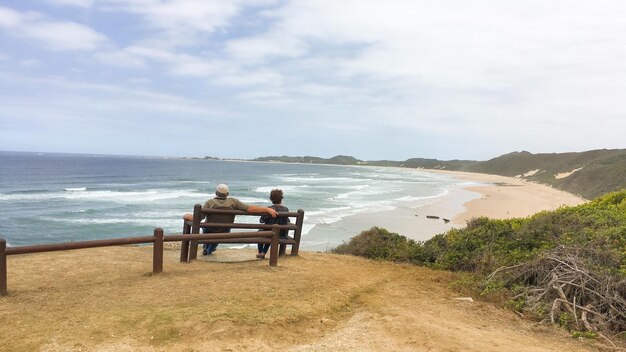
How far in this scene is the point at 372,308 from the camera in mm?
5707

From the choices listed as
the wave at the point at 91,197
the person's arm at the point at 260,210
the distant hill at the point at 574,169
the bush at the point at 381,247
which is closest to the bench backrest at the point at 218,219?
the person's arm at the point at 260,210

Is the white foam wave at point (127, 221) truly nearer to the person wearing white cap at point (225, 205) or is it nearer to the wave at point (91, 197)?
the wave at point (91, 197)

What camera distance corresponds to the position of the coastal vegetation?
19.0 ft

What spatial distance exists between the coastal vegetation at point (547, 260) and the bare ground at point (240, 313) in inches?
21.8

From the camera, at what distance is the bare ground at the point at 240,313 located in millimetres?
4430

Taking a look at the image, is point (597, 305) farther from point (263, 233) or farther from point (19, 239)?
point (19, 239)

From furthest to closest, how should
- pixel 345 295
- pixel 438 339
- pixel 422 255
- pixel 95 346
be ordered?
pixel 422 255 → pixel 345 295 → pixel 438 339 → pixel 95 346

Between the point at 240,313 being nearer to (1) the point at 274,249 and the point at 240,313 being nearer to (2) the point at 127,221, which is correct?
(1) the point at 274,249

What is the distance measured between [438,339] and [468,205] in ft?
106

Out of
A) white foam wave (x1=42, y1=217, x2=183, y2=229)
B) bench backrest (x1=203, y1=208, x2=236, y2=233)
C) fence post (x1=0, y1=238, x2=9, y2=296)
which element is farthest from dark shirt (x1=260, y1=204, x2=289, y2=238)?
white foam wave (x1=42, y1=217, x2=183, y2=229)

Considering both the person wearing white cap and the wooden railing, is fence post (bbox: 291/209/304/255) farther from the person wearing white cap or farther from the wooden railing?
the wooden railing

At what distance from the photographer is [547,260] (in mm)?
6973

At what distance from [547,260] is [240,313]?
487 centimetres

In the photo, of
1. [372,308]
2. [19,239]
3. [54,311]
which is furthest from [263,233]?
[19,239]
